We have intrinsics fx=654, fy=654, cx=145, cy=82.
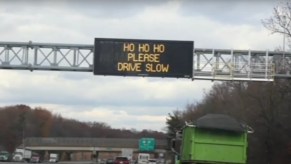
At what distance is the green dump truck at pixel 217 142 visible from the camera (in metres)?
22.1

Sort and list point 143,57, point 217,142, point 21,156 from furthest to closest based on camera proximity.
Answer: point 21,156 < point 143,57 < point 217,142

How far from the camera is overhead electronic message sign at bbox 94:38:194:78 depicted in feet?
127

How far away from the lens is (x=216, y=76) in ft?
131

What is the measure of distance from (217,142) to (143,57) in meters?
17.1

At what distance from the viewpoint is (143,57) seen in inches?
1526

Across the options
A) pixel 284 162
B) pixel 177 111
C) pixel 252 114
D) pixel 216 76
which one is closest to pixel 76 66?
pixel 216 76

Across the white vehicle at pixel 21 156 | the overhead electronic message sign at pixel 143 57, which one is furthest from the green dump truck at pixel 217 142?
the white vehicle at pixel 21 156

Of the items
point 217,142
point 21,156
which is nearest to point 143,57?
point 217,142

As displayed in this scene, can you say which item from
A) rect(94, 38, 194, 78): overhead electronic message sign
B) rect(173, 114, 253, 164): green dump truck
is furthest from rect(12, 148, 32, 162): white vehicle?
rect(173, 114, 253, 164): green dump truck

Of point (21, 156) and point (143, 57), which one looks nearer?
point (143, 57)

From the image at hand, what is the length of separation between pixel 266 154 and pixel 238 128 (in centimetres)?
3065

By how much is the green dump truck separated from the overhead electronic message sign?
16.4 m

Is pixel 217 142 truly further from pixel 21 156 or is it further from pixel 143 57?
pixel 21 156

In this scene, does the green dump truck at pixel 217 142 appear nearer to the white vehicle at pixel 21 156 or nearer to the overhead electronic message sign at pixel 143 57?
the overhead electronic message sign at pixel 143 57
